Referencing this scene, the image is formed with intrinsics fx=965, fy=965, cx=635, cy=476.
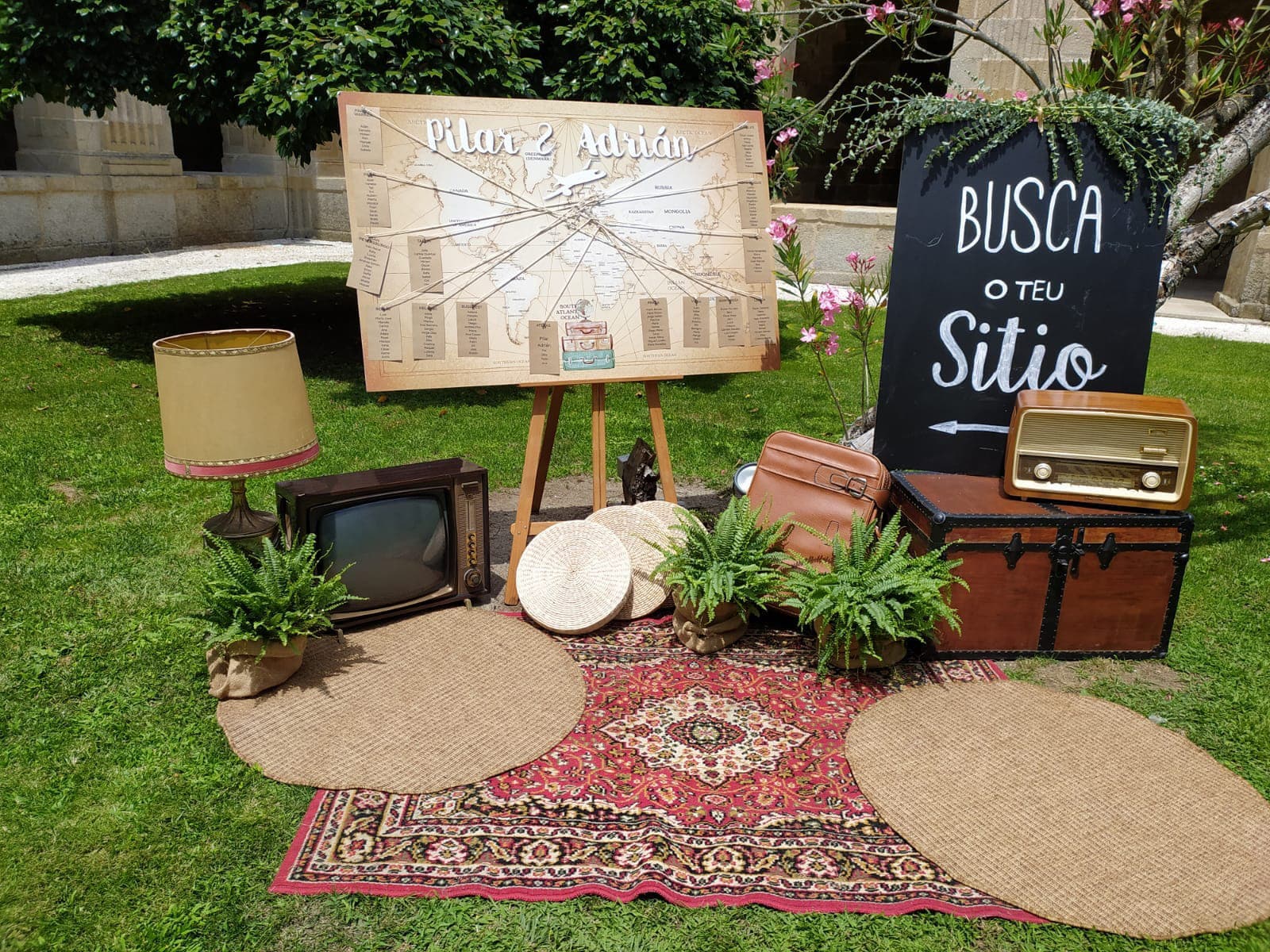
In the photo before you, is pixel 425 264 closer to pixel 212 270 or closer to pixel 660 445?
pixel 660 445

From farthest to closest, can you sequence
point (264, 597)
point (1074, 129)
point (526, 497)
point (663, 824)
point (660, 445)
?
1. point (660, 445)
2. point (526, 497)
3. point (1074, 129)
4. point (264, 597)
5. point (663, 824)

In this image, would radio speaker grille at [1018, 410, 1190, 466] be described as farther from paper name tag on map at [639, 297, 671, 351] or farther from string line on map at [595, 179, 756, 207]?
string line on map at [595, 179, 756, 207]

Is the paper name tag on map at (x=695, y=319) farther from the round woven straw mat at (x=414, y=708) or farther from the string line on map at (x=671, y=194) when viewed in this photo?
the round woven straw mat at (x=414, y=708)

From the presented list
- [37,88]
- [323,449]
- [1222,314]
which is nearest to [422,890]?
[323,449]

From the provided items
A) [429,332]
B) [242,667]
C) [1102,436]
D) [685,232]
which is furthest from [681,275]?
[242,667]

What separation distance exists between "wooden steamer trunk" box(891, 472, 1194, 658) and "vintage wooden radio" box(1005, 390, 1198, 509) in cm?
8

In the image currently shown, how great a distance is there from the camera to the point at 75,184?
41.3ft

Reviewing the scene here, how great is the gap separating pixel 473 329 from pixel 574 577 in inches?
46.9

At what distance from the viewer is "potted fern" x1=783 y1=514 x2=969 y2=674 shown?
3.65 m

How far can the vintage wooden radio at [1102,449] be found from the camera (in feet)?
12.6

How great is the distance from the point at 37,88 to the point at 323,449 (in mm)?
4384

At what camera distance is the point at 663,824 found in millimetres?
3006

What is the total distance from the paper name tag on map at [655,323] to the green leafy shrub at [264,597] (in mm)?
1807

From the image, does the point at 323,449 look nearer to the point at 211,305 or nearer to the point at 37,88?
the point at 37,88
